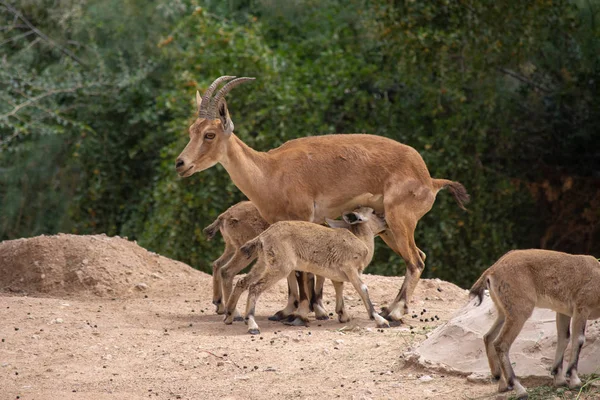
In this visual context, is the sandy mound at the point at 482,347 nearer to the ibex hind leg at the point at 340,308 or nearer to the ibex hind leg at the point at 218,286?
the ibex hind leg at the point at 340,308

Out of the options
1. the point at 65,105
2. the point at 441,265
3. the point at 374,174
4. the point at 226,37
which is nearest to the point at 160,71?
the point at 65,105

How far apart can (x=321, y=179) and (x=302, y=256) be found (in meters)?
1.03

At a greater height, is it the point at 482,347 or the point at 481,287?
the point at 481,287

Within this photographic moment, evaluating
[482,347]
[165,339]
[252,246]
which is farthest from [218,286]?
[482,347]

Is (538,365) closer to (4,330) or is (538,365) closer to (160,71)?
(4,330)

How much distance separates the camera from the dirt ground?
621 cm

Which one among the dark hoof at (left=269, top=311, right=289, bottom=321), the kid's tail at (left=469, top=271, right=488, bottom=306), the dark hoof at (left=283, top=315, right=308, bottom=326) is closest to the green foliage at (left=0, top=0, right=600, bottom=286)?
the dark hoof at (left=269, top=311, right=289, bottom=321)

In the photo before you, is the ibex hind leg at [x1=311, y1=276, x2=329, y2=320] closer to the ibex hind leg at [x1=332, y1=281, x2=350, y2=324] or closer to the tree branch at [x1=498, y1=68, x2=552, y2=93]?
Result: the ibex hind leg at [x1=332, y1=281, x2=350, y2=324]

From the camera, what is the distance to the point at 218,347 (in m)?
7.18

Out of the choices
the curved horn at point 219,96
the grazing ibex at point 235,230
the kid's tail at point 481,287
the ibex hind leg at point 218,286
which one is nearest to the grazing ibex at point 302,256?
the grazing ibex at point 235,230

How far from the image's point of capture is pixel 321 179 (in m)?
8.66

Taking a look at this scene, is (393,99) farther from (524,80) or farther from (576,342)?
(576,342)

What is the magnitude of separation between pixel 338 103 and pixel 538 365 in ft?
28.8

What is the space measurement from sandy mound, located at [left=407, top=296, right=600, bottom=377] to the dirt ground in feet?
0.50
